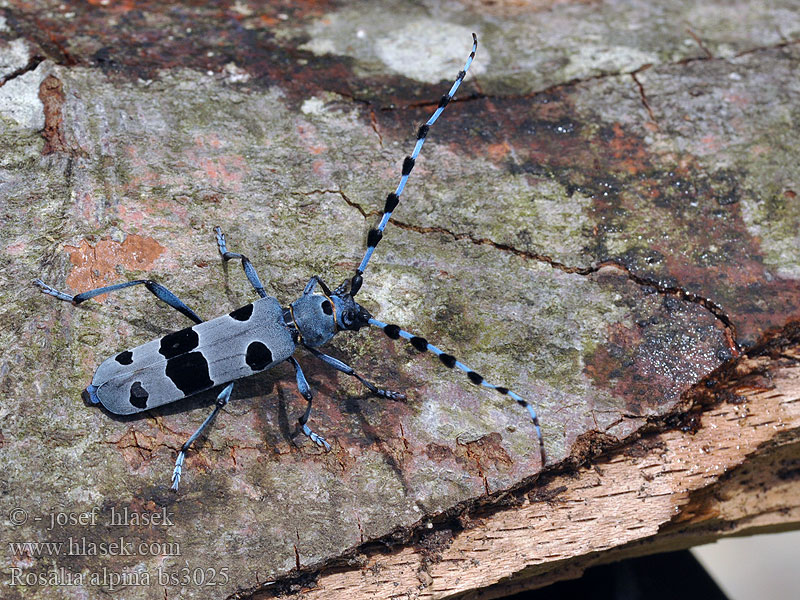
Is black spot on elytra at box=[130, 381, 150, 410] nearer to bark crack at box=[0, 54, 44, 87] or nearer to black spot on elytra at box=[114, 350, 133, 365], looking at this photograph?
black spot on elytra at box=[114, 350, 133, 365]

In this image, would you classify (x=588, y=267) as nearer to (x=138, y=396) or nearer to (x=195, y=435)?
(x=195, y=435)

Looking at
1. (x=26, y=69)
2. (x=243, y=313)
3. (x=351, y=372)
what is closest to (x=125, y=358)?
(x=243, y=313)

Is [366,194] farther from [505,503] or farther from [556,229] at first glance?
[505,503]

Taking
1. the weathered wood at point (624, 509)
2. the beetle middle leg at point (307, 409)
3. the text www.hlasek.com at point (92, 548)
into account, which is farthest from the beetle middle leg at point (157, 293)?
the weathered wood at point (624, 509)

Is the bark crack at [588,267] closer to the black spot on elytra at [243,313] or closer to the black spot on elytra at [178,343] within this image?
the black spot on elytra at [243,313]

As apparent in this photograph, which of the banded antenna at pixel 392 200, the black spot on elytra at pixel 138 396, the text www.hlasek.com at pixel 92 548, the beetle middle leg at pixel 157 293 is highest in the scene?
the banded antenna at pixel 392 200

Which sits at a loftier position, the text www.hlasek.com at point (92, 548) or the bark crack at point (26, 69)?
the bark crack at point (26, 69)

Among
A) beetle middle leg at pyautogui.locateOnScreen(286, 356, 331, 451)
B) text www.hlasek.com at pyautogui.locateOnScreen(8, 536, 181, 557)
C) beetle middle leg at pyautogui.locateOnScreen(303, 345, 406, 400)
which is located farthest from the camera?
beetle middle leg at pyautogui.locateOnScreen(303, 345, 406, 400)

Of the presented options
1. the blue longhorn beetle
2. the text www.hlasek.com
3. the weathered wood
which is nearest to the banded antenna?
the blue longhorn beetle

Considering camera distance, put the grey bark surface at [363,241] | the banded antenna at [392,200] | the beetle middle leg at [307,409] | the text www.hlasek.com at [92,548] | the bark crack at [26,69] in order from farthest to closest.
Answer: the bark crack at [26,69], the banded antenna at [392,200], the beetle middle leg at [307,409], the grey bark surface at [363,241], the text www.hlasek.com at [92,548]
